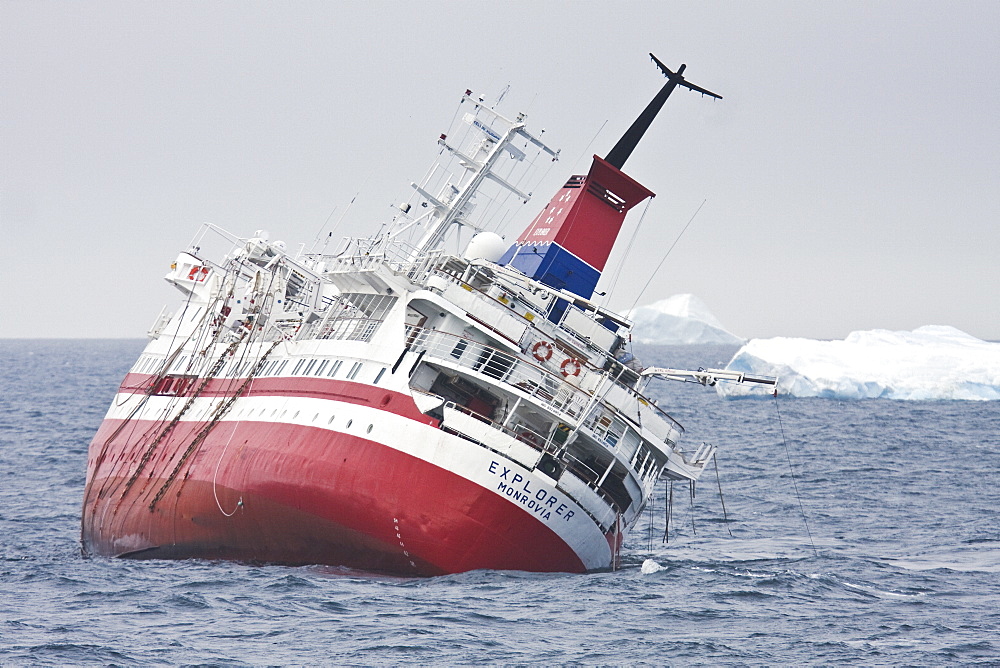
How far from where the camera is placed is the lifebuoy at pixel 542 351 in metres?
28.5

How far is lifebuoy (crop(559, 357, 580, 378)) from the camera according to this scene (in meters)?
28.4

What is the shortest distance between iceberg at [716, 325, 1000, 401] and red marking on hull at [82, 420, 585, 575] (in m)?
56.9

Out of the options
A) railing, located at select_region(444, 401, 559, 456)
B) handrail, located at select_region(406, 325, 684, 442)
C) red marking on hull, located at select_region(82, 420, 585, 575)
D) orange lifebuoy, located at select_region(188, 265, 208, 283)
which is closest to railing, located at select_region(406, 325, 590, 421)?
handrail, located at select_region(406, 325, 684, 442)

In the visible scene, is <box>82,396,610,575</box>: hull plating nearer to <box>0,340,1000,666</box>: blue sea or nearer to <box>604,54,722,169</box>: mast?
<box>0,340,1000,666</box>: blue sea

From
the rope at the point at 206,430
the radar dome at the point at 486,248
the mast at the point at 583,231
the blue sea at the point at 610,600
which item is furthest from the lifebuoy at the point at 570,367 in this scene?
the rope at the point at 206,430

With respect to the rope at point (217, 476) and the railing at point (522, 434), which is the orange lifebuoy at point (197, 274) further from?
the railing at point (522, 434)

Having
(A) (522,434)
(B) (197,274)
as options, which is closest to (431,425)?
(A) (522,434)

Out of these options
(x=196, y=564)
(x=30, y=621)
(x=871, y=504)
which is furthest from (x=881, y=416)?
(x=30, y=621)

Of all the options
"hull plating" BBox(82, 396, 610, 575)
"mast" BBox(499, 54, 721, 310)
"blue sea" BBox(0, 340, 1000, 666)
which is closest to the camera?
"blue sea" BBox(0, 340, 1000, 666)

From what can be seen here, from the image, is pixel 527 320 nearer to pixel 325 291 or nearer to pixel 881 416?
pixel 325 291

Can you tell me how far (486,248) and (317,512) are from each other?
34.8 ft

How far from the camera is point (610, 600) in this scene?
24938mm

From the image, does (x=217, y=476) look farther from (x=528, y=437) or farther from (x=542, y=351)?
(x=542, y=351)

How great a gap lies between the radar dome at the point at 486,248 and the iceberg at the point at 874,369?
52848 millimetres
